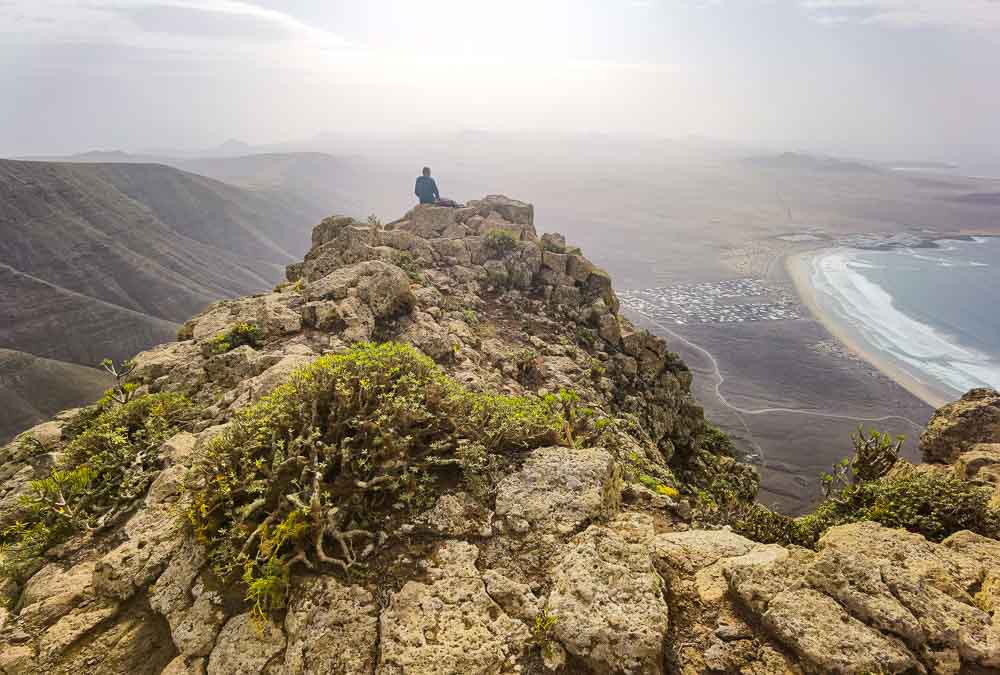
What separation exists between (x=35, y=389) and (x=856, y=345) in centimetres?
6890

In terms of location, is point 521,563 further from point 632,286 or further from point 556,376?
point 632,286

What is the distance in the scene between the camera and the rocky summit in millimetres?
2961

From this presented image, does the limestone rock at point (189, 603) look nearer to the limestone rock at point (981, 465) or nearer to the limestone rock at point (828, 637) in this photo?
the limestone rock at point (828, 637)

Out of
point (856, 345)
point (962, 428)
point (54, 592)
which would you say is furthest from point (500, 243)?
point (856, 345)

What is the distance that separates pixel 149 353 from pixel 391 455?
6.55 m

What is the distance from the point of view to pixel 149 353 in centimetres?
785

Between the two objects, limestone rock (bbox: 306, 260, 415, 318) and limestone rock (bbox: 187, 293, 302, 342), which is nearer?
limestone rock (bbox: 187, 293, 302, 342)

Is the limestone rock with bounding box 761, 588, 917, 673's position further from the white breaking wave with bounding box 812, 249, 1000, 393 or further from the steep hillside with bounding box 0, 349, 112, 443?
the steep hillside with bounding box 0, 349, 112, 443

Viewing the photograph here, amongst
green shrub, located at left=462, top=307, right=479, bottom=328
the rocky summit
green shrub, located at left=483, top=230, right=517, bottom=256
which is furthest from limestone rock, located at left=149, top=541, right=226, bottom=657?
green shrub, located at left=483, top=230, right=517, bottom=256

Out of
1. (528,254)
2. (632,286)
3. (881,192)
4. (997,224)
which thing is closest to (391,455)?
(528,254)

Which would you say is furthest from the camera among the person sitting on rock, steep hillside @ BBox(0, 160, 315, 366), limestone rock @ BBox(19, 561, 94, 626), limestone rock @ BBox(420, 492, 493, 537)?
steep hillside @ BBox(0, 160, 315, 366)

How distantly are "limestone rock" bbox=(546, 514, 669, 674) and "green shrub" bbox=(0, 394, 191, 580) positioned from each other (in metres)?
4.10

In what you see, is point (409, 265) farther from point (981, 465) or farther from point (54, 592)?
point (981, 465)

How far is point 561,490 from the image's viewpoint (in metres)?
4.16
